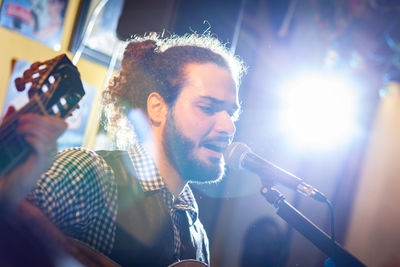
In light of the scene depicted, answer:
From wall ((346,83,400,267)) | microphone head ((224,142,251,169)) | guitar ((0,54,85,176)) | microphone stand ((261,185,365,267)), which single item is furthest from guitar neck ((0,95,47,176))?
wall ((346,83,400,267))

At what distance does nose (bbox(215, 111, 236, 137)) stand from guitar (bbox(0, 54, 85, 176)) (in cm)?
49

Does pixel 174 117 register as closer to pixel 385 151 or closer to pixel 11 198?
pixel 11 198

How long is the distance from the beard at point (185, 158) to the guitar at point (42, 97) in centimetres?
43

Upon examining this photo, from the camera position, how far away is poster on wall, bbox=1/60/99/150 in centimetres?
83

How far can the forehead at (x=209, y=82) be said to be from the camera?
1091mm

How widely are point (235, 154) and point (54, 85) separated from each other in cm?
66

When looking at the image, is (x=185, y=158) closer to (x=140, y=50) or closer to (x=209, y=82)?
(x=209, y=82)

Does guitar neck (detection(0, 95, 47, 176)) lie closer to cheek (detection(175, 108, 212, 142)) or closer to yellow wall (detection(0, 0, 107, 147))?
yellow wall (detection(0, 0, 107, 147))

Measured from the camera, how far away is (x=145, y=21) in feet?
4.30

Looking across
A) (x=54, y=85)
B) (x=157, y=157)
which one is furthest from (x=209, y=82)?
(x=54, y=85)

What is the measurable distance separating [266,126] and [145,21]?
0.70 meters

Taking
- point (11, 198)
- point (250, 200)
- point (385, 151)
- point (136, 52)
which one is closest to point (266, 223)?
point (250, 200)

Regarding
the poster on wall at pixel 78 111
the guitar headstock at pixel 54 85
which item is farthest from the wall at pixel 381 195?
the guitar headstock at pixel 54 85

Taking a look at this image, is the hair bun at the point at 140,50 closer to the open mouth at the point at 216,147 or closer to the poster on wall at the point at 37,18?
the poster on wall at the point at 37,18
